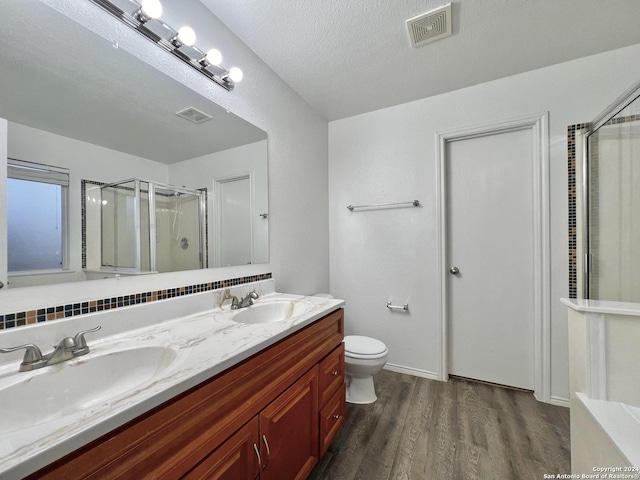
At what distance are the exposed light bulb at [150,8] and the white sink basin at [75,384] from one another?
1.26 meters

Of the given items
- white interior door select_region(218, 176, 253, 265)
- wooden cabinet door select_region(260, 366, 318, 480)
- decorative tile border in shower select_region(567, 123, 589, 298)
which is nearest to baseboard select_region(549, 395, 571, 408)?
decorative tile border in shower select_region(567, 123, 589, 298)

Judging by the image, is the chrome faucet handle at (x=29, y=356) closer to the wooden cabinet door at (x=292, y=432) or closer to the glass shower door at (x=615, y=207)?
the wooden cabinet door at (x=292, y=432)

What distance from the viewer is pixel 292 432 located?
3.51 ft

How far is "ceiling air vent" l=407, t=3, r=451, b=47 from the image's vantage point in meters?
1.43

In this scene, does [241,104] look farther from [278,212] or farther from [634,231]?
[634,231]

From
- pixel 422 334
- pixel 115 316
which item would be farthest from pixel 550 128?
pixel 115 316

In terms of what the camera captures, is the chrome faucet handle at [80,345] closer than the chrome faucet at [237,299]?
Yes

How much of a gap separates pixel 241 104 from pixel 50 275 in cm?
126

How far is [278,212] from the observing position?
194 cm

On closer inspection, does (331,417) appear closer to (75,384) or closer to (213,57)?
(75,384)

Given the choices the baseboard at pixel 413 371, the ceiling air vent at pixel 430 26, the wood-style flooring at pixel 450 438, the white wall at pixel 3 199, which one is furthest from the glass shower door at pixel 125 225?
the baseboard at pixel 413 371

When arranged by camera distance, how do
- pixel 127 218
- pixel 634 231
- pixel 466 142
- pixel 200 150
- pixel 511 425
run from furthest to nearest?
pixel 466 142 < pixel 511 425 < pixel 634 231 < pixel 200 150 < pixel 127 218

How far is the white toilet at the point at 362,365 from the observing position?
1.78m

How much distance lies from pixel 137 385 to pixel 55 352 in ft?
0.97
